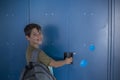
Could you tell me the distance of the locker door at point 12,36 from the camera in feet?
8.57

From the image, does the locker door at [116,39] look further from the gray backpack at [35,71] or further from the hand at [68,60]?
the gray backpack at [35,71]

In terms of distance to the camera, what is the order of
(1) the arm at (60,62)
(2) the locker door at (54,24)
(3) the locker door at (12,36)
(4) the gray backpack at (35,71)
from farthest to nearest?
(3) the locker door at (12,36) → (2) the locker door at (54,24) → (1) the arm at (60,62) → (4) the gray backpack at (35,71)

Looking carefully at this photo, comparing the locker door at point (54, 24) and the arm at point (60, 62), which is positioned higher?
the locker door at point (54, 24)

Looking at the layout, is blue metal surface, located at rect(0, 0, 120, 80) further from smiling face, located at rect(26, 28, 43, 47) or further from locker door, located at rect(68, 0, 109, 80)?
smiling face, located at rect(26, 28, 43, 47)

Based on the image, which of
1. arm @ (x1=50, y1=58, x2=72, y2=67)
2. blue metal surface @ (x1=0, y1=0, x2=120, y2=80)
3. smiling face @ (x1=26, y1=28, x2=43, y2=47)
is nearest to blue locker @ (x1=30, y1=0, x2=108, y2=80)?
blue metal surface @ (x1=0, y1=0, x2=120, y2=80)

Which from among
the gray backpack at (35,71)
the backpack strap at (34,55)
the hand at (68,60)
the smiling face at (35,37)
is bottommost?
the gray backpack at (35,71)

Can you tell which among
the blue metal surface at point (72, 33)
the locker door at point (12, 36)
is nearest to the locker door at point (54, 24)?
the blue metal surface at point (72, 33)

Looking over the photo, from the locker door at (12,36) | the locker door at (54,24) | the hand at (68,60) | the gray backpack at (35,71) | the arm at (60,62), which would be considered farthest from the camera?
the locker door at (12,36)

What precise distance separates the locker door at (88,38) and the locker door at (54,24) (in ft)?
0.20

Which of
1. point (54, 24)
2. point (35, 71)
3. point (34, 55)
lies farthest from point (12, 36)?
point (35, 71)

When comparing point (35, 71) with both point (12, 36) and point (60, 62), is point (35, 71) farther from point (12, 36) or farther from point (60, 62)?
point (12, 36)

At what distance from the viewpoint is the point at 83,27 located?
2.47 meters

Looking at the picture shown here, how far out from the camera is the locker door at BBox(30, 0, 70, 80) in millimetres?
2506

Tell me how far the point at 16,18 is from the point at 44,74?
0.84 m
